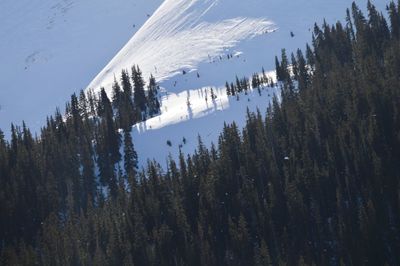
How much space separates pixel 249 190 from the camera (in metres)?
103

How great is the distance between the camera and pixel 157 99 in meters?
167

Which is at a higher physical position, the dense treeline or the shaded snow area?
the shaded snow area

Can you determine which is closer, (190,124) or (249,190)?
→ (249,190)

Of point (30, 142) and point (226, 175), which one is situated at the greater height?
point (30, 142)

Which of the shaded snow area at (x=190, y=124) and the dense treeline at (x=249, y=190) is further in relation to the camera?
the shaded snow area at (x=190, y=124)

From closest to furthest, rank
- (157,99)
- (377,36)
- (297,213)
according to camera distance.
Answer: (297,213) < (377,36) < (157,99)

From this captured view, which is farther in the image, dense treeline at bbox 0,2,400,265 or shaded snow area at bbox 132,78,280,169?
shaded snow area at bbox 132,78,280,169

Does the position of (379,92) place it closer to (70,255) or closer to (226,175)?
(226,175)

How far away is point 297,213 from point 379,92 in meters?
28.9

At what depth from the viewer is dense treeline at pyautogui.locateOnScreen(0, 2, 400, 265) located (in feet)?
296

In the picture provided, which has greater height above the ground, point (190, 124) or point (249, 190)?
point (190, 124)

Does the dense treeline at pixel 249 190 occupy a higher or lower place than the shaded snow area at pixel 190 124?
lower

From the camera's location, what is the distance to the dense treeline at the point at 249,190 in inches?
3551

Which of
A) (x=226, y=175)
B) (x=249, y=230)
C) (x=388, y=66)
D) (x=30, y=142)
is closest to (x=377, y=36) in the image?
(x=388, y=66)
